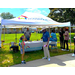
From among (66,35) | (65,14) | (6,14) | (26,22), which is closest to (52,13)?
(65,14)

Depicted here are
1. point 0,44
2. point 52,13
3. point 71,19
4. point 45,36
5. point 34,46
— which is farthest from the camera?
point 52,13

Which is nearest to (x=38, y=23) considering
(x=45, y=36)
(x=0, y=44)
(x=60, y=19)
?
(x=45, y=36)

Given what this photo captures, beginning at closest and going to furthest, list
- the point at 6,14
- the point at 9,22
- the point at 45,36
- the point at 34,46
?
the point at 45,36, the point at 9,22, the point at 34,46, the point at 6,14

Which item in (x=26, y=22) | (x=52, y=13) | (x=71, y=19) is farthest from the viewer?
(x=52, y=13)

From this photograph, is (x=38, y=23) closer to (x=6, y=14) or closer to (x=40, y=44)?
(x=40, y=44)

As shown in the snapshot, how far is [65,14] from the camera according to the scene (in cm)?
1645

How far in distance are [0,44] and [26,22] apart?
402 cm

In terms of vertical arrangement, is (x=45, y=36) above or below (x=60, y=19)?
below

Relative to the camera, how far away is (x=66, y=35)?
670 centimetres

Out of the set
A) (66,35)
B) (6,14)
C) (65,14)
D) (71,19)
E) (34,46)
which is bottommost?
(34,46)

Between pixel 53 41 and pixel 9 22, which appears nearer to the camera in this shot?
pixel 9 22

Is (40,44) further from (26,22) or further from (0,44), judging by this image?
(0,44)

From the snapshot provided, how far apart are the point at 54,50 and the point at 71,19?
11319mm

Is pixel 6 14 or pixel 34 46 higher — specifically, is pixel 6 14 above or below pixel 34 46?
above
